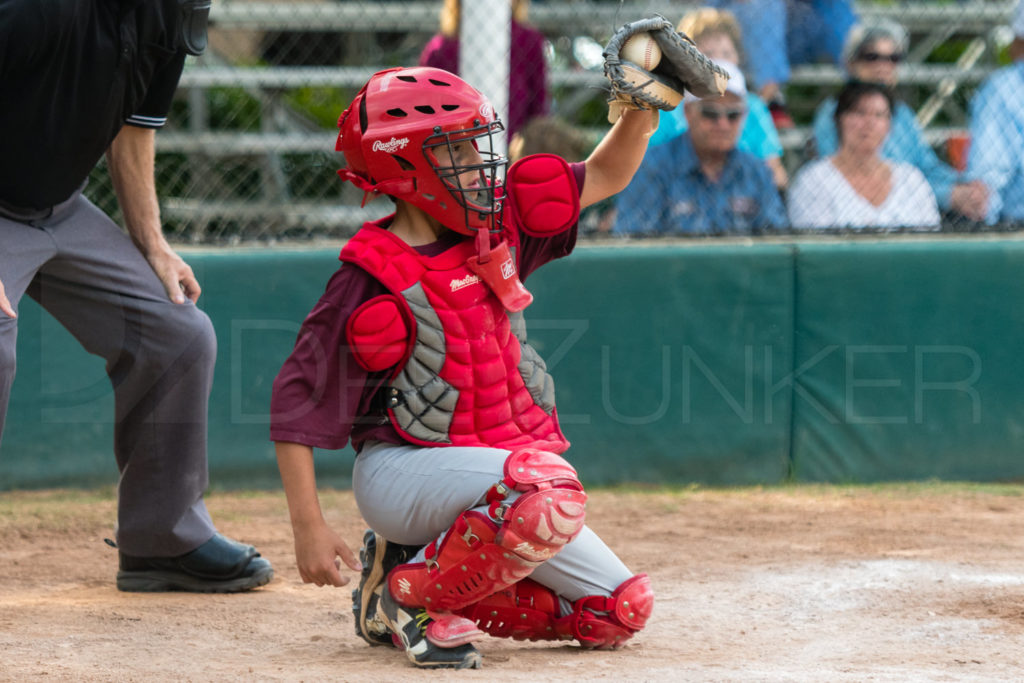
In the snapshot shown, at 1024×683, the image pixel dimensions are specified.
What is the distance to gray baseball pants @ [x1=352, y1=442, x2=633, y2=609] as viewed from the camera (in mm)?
2588

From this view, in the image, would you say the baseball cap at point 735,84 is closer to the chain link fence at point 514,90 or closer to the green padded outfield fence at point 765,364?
the chain link fence at point 514,90

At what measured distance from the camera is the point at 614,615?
270cm

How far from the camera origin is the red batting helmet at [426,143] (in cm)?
261

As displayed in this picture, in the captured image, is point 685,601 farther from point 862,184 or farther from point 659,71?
point 862,184

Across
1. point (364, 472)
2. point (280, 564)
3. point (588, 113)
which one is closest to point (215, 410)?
point (280, 564)

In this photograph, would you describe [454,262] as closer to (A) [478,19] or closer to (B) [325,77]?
(A) [478,19]

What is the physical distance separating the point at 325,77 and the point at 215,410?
6.73ft

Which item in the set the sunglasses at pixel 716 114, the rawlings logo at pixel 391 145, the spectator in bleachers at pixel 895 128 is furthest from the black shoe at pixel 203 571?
the spectator in bleachers at pixel 895 128

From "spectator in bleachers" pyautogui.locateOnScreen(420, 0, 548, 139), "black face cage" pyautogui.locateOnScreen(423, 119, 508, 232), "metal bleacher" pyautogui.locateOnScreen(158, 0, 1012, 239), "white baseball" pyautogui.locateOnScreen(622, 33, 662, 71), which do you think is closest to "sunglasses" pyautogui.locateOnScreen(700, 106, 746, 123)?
"metal bleacher" pyautogui.locateOnScreen(158, 0, 1012, 239)

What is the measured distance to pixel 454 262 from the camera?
2.70m

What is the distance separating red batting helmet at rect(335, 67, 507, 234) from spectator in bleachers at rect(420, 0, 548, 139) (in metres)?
2.48

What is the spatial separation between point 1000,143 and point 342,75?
309cm

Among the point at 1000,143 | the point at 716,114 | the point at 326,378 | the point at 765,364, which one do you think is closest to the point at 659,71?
the point at 326,378

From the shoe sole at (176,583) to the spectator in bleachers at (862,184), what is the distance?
9.11 feet
